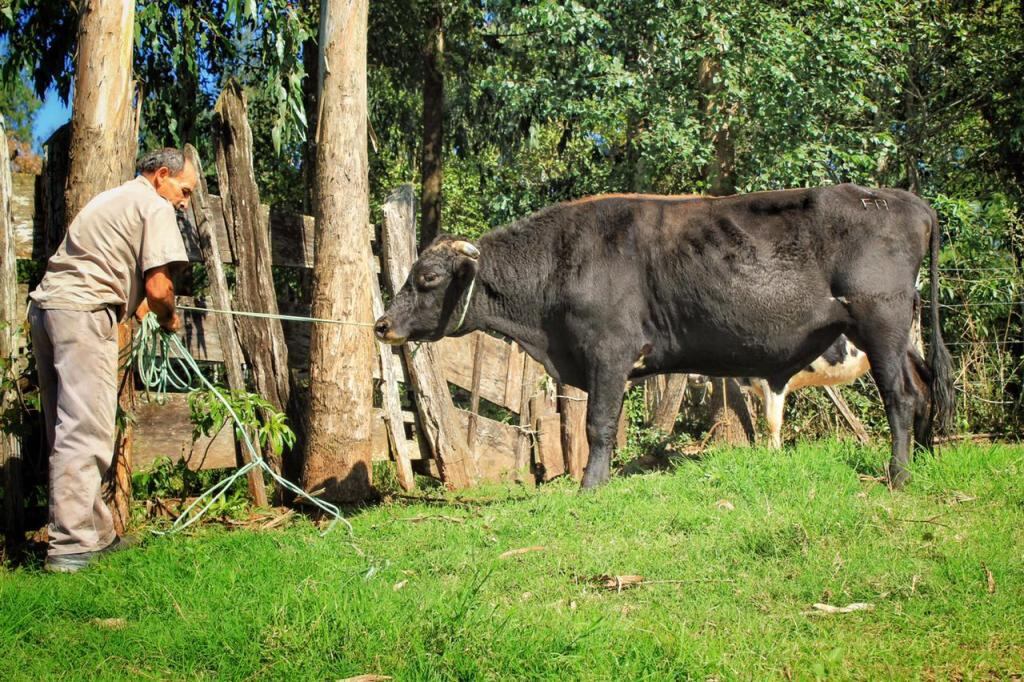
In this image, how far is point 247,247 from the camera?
8.23 meters

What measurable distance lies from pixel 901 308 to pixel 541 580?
412 cm

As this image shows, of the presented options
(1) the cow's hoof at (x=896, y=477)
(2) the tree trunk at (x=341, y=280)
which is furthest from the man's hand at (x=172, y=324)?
(1) the cow's hoof at (x=896, y=477)

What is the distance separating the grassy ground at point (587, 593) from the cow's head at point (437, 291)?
6.77ft

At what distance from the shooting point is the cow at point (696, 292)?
7.92 metres

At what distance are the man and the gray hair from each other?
0.60 ft

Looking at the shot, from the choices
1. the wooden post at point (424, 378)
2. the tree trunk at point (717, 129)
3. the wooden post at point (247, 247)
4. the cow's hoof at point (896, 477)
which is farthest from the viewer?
the tree trunk at point (717, 129)

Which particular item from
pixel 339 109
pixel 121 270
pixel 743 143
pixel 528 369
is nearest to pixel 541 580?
pixel 121 270

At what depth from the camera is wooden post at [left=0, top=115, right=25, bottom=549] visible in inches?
268

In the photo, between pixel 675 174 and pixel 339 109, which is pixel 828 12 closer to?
pixel 675 174

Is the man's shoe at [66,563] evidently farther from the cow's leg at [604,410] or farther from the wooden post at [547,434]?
the wooden post at [547,434]

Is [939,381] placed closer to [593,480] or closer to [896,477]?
→ [896,477]

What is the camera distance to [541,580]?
552 centimetres

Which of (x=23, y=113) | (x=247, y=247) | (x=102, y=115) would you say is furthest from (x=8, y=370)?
(x=23, y=113)

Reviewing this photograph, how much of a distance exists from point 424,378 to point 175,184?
3495mm
